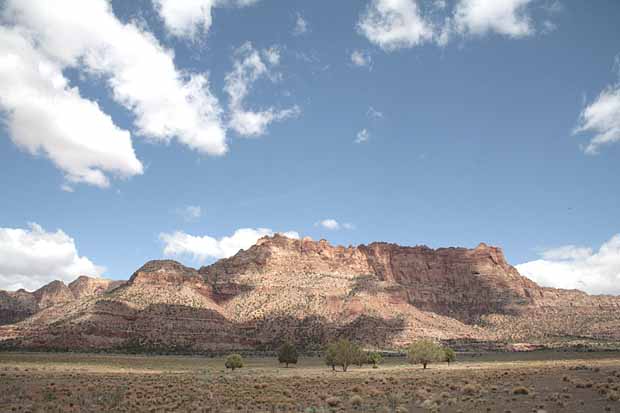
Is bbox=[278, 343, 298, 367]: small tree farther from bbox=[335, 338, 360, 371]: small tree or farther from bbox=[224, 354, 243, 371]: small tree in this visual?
bbox=[335, 338, 360, 371]: small tree

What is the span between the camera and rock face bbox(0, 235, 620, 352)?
119000mm

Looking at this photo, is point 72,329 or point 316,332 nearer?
point 72,329

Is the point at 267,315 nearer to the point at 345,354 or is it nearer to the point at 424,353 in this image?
the point at 424,353

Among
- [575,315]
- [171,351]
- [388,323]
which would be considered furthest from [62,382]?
[575,315]

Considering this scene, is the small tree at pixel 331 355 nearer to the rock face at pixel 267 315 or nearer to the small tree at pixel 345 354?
the small tree at pixel 345 354

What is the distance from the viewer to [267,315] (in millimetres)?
140500

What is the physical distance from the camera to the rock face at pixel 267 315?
390 ft

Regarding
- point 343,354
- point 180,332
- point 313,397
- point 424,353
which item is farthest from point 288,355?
point 180,332

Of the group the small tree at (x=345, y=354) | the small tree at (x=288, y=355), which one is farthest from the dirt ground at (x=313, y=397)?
the small tree at (x=288, y=355)

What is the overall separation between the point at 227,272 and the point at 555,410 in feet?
528

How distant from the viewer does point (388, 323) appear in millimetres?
138625

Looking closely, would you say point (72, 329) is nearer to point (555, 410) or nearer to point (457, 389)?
point (457, 389)

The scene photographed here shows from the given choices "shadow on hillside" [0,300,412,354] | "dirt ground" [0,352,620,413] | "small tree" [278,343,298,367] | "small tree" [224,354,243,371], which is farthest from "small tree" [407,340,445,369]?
"shadow on hillside" [0,300,412,354]

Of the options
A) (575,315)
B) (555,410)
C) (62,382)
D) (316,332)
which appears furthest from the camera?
(575,315)
